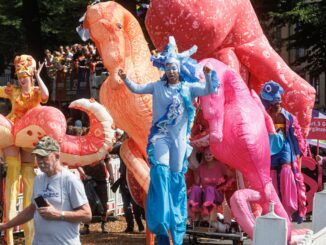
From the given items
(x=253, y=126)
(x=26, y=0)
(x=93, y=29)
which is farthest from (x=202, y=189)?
(x=26, y=0)

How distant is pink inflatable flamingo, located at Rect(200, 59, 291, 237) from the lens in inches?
317

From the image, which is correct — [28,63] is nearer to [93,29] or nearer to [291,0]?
[93,29]

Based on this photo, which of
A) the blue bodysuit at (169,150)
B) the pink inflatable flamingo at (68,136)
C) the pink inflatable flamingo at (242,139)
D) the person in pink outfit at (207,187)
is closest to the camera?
the blue bodysuit at (169,150)

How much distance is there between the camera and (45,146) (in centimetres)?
537

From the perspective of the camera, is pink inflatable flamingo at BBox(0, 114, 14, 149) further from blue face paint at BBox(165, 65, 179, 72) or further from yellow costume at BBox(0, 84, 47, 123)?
blue face paint at BBox(165, 65, 179, 72)

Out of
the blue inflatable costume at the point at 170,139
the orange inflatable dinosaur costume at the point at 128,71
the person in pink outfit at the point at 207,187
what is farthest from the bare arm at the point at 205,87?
the person in pink outfit at the point at 207,187

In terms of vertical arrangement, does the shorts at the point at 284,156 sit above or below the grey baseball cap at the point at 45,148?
above

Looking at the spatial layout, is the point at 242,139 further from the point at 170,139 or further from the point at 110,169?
the point at 110,169

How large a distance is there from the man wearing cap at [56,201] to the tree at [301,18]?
1918 cm

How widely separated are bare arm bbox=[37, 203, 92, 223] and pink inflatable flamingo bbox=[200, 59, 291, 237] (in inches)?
109

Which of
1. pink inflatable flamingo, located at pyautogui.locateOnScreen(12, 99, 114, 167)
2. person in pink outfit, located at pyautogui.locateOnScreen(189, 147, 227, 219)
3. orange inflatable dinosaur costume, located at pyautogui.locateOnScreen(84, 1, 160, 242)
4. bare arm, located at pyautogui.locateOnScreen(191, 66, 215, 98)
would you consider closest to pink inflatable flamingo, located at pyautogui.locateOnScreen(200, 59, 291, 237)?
bare arm, located at pyautogui.locateOnScreen(191, 66, 215, 98)

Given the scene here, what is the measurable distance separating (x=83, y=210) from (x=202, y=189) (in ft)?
13.7

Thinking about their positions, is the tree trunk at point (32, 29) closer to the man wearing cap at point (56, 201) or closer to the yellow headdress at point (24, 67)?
the yellow headdress at point (24, 67)

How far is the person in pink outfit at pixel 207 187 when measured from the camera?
9.44 metres
